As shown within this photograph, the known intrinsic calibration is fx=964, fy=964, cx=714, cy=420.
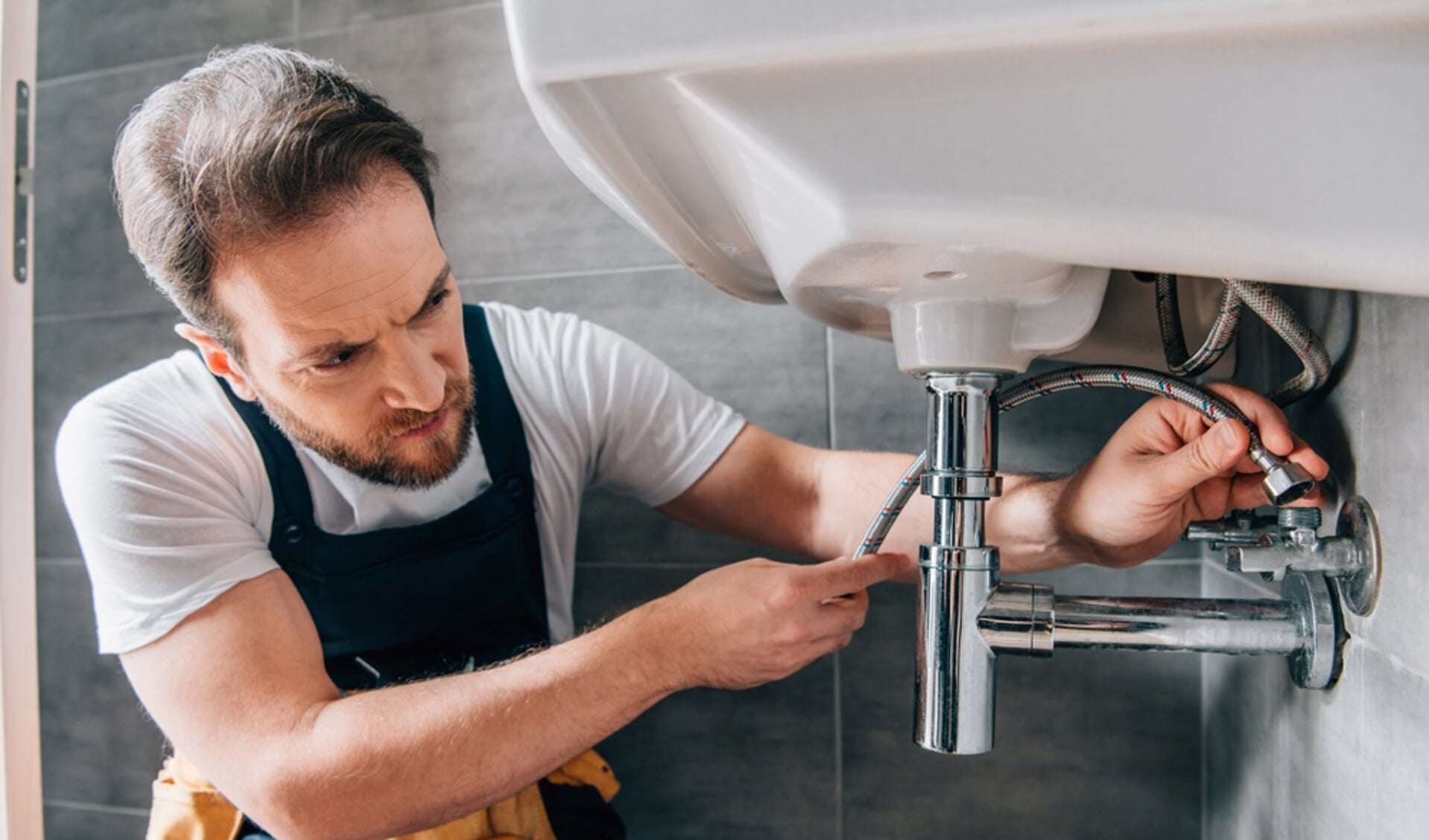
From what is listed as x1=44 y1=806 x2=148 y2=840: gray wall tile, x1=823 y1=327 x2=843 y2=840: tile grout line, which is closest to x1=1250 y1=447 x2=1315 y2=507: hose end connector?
Result: x1=823 y1=327 x2=843 y2=840: tile grout line

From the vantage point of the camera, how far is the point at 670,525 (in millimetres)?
1050

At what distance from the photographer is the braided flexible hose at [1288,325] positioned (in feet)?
1.65

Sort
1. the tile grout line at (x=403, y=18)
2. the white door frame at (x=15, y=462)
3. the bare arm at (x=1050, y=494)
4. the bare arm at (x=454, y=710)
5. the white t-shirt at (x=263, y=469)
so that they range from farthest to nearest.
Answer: the tile grout line at (x=403, y=18) → the white door frame at (x=15, y=462) → the white t-shirt at (x=263, y=469) → the bare arm at (x=454, y=710) → the bare arm at (x=1050, y=494)

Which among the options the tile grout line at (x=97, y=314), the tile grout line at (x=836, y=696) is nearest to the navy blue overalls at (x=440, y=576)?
the tile grout line at (x=836, y=696)

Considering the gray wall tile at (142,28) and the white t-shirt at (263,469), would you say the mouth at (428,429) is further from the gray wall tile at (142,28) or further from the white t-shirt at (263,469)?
the gray wall tile at (142,28)

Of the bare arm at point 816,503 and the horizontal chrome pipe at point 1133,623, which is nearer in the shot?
the horizontal chrome pipe at point 1133,623

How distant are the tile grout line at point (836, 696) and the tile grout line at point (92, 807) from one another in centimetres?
89

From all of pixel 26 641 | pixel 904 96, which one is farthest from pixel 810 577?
pixel 26 641

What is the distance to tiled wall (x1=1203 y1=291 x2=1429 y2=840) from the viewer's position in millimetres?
438

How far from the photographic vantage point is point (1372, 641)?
0.50 metres

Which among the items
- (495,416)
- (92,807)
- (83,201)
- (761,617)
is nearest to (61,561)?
(92,807)

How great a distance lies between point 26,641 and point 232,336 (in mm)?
479

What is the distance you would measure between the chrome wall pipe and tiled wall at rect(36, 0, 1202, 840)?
1.16 ft

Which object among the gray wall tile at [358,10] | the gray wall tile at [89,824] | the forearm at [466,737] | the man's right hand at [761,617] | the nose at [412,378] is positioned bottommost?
the gray wall tile at [89,824]
